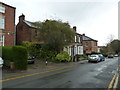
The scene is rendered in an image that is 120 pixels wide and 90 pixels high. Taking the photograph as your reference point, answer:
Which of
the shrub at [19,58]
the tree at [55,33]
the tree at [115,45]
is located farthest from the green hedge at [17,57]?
the tree at [115,45]

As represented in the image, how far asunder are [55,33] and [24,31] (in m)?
13.7

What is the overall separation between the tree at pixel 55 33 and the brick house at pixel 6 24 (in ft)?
19.0

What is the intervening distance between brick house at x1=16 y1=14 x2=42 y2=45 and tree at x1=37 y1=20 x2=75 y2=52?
26.5 feet

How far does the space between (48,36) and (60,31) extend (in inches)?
86.9

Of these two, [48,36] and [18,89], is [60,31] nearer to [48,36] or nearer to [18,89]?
[48,36]

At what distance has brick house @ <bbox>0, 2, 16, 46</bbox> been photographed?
23.4m

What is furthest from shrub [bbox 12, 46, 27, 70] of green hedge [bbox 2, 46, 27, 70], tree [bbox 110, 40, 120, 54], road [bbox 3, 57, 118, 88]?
tree [bbox 110, 40, 120, 54]

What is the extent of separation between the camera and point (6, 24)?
79.3 ft

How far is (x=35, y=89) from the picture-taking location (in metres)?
6.71

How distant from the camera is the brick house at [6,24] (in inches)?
921

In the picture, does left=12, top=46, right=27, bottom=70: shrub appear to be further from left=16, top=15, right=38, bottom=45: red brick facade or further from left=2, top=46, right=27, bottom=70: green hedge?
left=16, top=15, right=38, bottom=45: red brick facade

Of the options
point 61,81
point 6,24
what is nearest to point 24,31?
point 6,24

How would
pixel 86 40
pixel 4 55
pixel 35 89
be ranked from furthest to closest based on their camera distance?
1. pixel 86 40
2. pixel 4 55
3. pixel 35 89

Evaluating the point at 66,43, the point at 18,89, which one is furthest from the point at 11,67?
the point at 66,43
